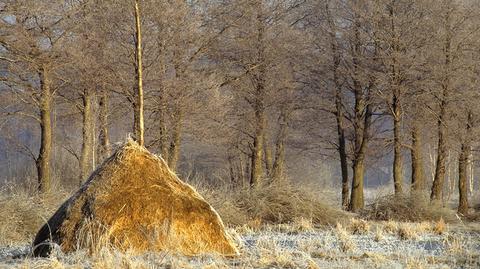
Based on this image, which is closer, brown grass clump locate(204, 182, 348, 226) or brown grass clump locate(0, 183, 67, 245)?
brown grass clump locate(0, 183, 67, 245)

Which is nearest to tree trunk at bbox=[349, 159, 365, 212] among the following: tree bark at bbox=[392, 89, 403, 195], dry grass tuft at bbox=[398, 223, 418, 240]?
tree bark at bbox=[392, 89, 403, 195]

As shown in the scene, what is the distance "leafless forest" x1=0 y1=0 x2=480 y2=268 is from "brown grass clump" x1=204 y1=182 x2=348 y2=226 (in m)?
0.34

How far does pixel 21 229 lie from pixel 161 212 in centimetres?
734

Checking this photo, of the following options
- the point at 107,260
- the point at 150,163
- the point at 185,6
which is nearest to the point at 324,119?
the point at 185,6

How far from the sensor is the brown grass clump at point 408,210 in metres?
19.8

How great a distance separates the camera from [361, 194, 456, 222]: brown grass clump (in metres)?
19.8

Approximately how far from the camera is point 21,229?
45.6ft

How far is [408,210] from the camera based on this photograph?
20000 millimetres

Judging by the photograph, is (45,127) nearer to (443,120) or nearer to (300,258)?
(443,120)

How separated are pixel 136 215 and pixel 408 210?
553 inches

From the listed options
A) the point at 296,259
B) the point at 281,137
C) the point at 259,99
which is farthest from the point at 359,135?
the point at 296,259

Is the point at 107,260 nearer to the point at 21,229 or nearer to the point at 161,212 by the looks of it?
the point at 161,212

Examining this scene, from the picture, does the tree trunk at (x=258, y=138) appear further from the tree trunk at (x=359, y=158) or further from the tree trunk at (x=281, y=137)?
the tree trunk at (x=359, y=158)

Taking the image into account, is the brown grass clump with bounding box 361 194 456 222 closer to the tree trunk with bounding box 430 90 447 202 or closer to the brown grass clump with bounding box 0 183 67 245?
the tree trunk with bounding box 430 90 447 202
